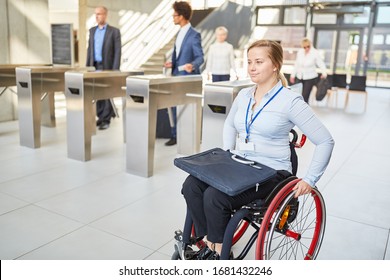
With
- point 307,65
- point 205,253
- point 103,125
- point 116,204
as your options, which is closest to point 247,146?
point 205,253

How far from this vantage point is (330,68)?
1252 centimetres

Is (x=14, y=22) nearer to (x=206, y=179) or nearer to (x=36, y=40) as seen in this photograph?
(x=36, y=40)

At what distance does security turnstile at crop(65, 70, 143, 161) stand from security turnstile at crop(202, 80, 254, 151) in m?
1.21

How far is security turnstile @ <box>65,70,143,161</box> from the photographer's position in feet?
10.9

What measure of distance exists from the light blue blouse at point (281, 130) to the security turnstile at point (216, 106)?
80 centimetres

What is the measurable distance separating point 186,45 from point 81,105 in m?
1.12

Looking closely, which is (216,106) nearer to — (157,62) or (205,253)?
(205,253)

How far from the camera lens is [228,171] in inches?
56.8

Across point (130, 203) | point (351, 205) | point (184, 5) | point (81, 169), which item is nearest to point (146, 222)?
point (130, 203)

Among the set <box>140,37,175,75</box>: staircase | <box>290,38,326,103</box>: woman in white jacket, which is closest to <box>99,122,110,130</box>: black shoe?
<box>290,38,326,103</box>: woman in white jacket

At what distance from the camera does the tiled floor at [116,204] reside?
77.7 inches

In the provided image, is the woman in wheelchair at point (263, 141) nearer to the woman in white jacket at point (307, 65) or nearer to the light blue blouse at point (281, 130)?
the light blue blouse at point (281, 130)

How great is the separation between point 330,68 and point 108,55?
9688 mm

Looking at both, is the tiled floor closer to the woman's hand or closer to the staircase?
the woman's hand
